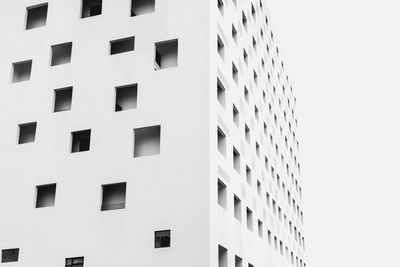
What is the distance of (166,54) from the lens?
2733 cm

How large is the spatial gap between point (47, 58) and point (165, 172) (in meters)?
10.4

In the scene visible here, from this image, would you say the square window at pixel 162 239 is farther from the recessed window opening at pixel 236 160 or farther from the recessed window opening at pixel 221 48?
the recessed window opening at pixel 221 48

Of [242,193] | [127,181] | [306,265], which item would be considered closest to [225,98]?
[242,193]

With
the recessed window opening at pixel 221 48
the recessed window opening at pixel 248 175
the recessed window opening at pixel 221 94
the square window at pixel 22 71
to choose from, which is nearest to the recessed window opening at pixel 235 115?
the recessed window opening at pixel 221 94

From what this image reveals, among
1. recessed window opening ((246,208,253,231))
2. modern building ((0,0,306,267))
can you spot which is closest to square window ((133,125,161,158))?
modern building ((0,0,306,267))

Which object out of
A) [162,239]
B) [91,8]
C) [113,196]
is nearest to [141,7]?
[91,8]

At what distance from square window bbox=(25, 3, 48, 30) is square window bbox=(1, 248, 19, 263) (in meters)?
13.1

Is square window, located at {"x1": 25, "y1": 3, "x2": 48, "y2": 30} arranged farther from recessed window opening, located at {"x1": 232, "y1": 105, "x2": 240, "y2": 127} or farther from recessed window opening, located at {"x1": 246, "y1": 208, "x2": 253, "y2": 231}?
recessed window opening, located at {"x1": 246, "y1": 208, "x2": 253, "y2": 231}

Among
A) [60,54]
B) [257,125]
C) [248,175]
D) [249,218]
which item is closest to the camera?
[60,54]

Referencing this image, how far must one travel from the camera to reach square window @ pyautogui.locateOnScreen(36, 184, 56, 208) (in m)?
26.3

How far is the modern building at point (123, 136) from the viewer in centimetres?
2364

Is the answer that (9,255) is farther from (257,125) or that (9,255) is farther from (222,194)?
(257,125)

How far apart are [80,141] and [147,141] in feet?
12.3

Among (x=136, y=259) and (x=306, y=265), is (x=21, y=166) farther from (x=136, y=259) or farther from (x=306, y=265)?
(x=306, y=265)
